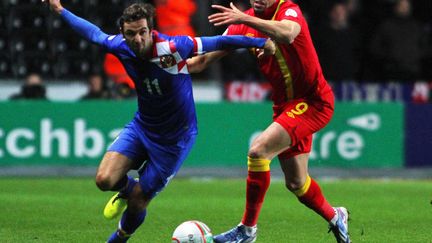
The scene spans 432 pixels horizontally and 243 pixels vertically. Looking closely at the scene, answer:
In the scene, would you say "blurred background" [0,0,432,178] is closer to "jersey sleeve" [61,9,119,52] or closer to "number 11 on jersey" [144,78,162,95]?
"jersey sleeve" [61,9,119,52]

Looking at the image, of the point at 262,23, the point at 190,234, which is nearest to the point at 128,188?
the point at 190,234

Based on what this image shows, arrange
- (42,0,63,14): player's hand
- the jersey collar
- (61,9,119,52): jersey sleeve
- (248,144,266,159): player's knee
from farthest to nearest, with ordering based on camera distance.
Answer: the jersey collar < (42,0,63,14): player's hand < (248,144,266,159): player's knee < (61,9,119,52): jersey sleeve

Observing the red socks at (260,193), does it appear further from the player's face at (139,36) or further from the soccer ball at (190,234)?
the player's face at (139,36)

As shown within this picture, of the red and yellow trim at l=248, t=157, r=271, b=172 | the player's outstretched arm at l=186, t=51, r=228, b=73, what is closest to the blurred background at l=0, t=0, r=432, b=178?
the player's outstretched arm at l=186, t=51, r=228, b=73

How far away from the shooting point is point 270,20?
339 inches

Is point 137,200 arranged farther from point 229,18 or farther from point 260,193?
point 229,18

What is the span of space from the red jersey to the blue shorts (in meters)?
0.93

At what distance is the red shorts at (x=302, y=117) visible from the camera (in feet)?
27.9

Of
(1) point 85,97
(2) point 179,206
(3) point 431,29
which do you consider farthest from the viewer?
(3) point 431,29

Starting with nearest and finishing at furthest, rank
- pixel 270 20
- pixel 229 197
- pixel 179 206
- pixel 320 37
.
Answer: pixel 270 20, pixel 179 206, pixel 229 197, pixel 320 37

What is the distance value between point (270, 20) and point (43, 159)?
729 cm

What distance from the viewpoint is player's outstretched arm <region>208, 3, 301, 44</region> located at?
7883mm

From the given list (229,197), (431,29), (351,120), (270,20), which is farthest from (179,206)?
(431,29)

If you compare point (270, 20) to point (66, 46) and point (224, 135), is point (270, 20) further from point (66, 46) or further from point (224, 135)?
point (66, 46)
